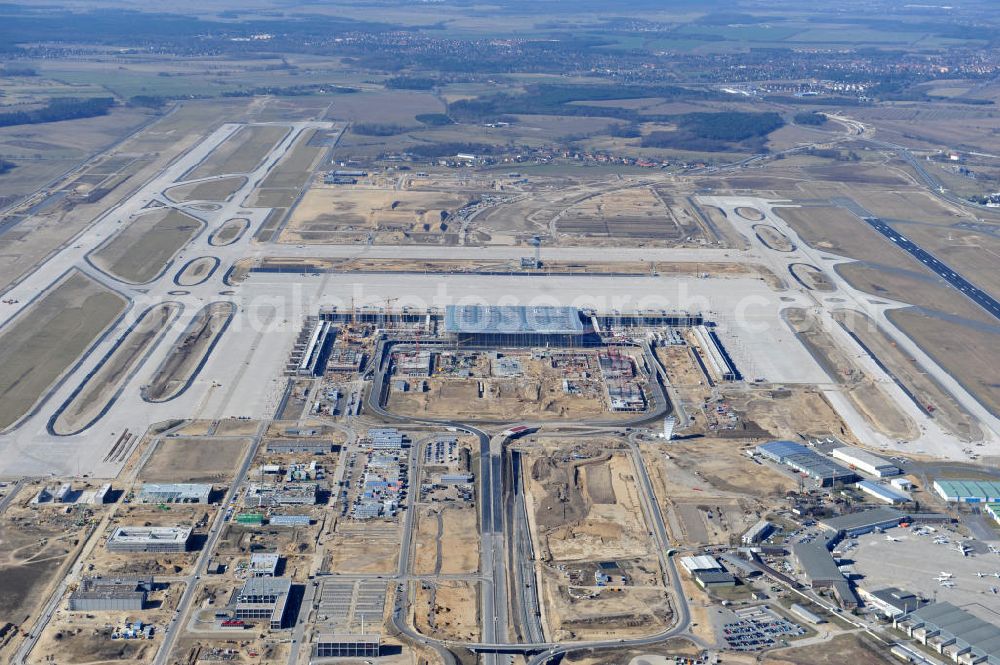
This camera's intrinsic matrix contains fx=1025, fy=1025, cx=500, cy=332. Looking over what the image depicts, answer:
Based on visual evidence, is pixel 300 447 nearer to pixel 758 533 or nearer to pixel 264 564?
pixel 264 564

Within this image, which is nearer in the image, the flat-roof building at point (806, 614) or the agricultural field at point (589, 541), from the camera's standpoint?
the flat-roof building at point (806, 614)

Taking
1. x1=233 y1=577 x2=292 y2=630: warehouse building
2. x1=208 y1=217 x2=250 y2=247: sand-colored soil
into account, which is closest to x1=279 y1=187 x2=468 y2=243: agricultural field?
x1=208 y1=217 x2=250 y2=247: sand-colored soil

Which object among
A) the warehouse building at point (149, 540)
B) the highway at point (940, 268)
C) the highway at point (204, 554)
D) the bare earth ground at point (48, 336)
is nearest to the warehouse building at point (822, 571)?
the highway at point (204, 554)

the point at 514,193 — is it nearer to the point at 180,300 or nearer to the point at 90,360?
the point at 180,300

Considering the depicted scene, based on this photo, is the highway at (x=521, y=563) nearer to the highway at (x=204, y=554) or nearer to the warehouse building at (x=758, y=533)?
the warehouse building at (x=758, y=533)

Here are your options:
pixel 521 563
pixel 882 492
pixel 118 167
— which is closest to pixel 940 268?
pixel 882 492
